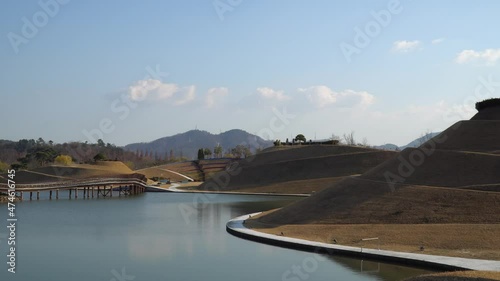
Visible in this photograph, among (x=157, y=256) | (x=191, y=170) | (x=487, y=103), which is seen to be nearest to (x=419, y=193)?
(x=157, y=256)

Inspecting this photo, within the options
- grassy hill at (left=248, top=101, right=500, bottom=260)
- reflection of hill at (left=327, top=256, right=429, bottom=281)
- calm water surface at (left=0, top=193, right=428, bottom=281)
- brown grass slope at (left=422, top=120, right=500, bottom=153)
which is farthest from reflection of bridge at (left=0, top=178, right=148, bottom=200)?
reflection of hill at (left=327, top=256, right=429, bottom=281)

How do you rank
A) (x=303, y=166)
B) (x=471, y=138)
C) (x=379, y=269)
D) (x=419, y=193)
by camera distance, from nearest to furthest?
1. (x=379, y=269)
2. (x=419, y=193)
3. (x=471, y=138)
4. (x=303, y=166)

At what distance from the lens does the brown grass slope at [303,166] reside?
116062mm

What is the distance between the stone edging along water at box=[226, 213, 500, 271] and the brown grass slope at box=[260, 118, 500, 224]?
22.9 ft

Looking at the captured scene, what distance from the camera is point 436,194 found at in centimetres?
4997

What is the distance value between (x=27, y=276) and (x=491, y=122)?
184 ft

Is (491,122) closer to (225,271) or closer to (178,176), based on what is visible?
(225,271)

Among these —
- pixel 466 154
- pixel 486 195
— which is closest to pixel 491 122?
pixel 466 154

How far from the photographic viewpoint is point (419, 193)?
50.7 m

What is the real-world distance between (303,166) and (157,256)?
87.2 meters

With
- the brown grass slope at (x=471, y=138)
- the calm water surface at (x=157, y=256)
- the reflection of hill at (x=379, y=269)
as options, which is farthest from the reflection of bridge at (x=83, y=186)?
the reflection of hill at (x=379, y=269)

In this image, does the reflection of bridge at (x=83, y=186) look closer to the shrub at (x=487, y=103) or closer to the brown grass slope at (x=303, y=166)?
the brown grass slope at (x=303, y=166)

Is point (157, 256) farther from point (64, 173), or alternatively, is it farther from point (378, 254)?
point (64, 173)

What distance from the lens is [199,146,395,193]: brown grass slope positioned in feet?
381
